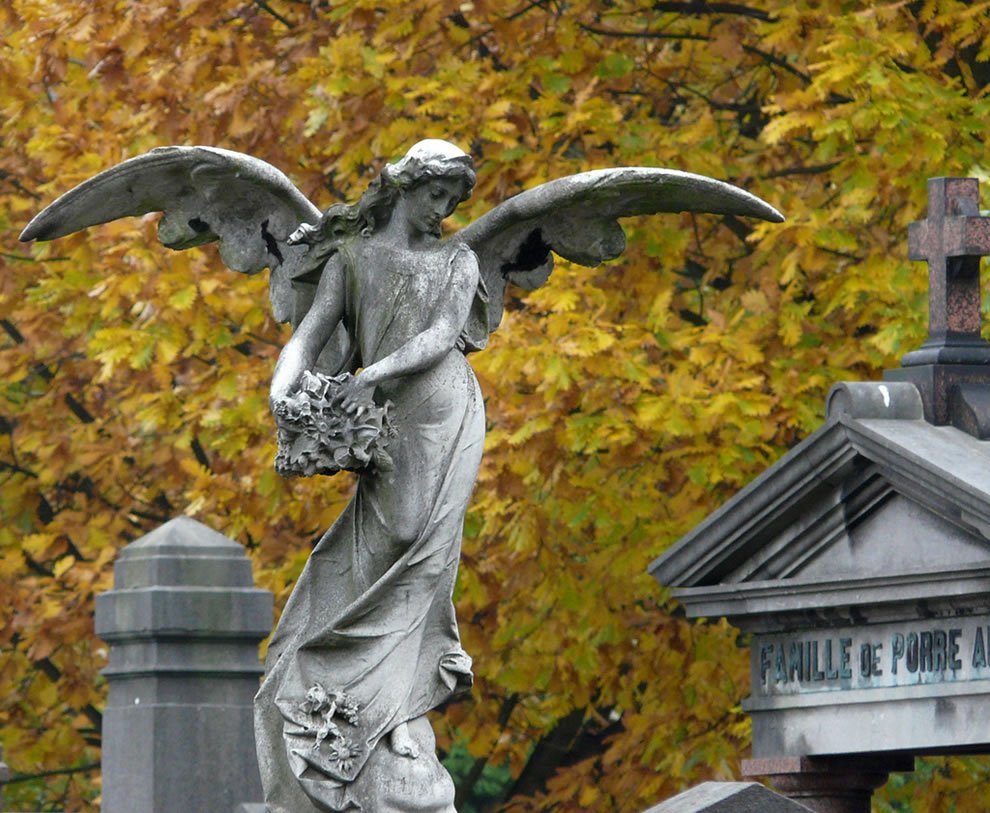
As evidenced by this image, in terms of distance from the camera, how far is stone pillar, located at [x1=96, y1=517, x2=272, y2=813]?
10.2 metres

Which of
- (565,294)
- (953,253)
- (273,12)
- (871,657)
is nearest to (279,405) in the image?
(871,657)

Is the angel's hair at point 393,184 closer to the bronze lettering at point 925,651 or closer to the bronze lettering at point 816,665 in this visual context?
the bronze lettering at point 925,651

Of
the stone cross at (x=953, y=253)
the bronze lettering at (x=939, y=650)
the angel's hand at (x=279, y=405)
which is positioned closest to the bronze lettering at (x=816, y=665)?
the bronze lettering at (x=939, y=650)

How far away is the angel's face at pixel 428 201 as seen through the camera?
6.98 metres

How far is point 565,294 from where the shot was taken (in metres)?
14.0

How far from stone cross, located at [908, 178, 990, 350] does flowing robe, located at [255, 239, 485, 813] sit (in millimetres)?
4574

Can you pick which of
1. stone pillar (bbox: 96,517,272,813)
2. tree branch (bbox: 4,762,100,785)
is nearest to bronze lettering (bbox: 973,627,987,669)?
stone pillar (bbox: 96,517,272,813)

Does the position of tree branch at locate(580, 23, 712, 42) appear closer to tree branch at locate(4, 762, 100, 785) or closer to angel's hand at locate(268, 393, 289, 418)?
tree branch at locate(4, 762, 100, 785)

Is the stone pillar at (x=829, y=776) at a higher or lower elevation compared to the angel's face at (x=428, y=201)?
lower

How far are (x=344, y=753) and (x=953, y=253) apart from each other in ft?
17.3

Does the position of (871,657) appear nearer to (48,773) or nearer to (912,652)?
(912,652)

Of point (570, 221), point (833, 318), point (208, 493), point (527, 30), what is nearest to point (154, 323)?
point (208, 493)

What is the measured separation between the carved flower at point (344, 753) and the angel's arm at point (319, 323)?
35.4 inches

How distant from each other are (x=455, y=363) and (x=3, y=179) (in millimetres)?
12339
